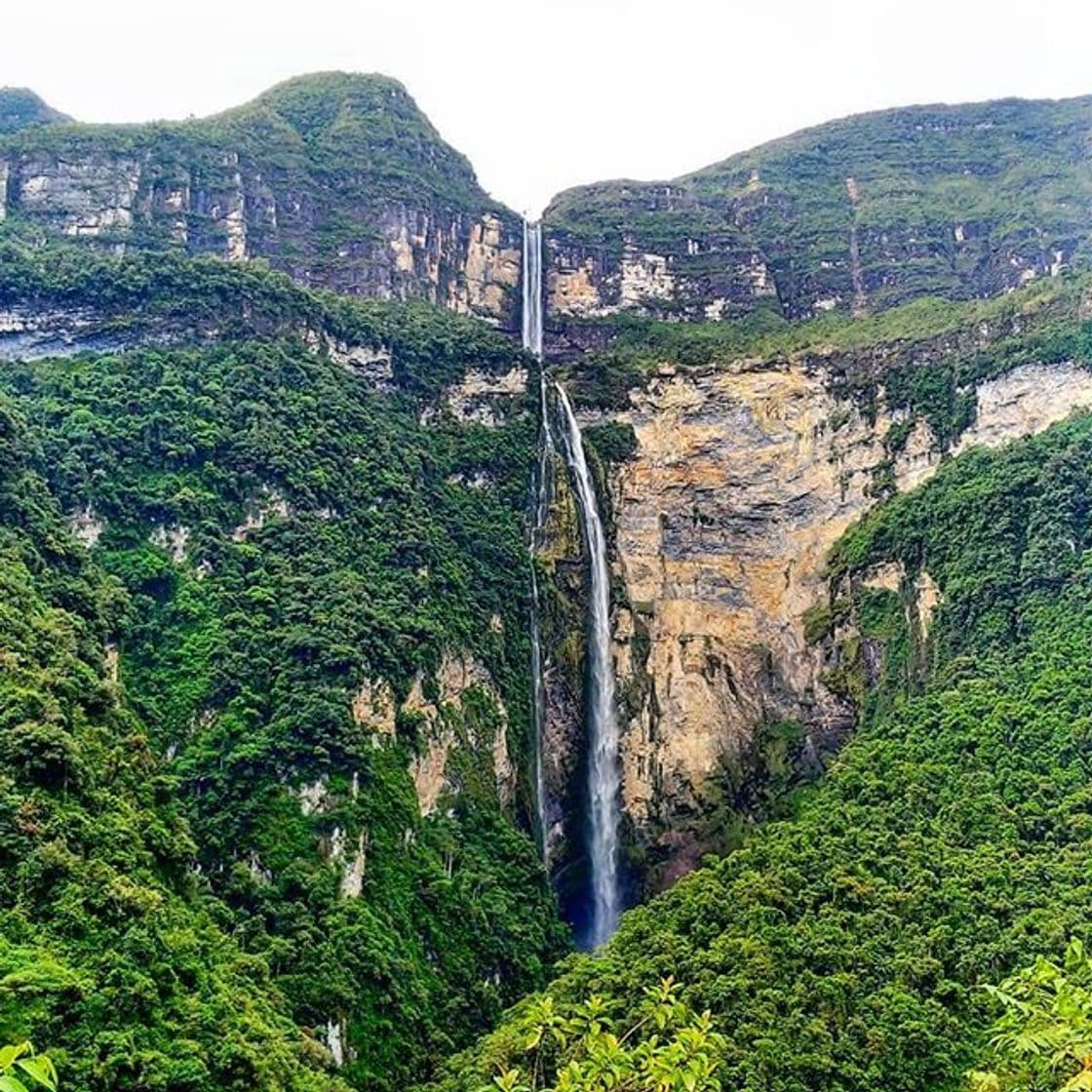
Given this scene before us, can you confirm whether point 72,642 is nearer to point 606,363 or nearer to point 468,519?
point 468,519

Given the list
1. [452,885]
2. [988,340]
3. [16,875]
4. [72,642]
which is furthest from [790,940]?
[988,340]

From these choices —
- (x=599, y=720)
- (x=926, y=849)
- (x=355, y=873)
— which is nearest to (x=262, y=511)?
(x=355, y=873)

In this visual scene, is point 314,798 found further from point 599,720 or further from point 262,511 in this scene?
point 599,720

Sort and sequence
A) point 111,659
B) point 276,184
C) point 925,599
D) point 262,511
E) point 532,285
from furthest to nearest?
1. point 532,285
2. point 276,184
3. point 925,599
4. point 262,511
5. point 111,659

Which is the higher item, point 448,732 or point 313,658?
point 313,658

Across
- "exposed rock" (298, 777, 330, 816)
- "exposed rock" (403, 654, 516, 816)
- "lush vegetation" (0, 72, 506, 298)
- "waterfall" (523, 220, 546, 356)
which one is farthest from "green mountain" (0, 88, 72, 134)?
"exposed rock" (298, 777, 330, 816)

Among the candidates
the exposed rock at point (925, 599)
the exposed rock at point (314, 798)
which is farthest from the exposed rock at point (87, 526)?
the exposed rock at point (925, 599)

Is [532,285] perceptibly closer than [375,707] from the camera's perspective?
No

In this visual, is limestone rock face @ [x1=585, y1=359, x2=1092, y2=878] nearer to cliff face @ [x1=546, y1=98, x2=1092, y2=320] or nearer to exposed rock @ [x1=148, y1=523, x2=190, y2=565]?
cliff face @ [x1=546, y1=98, x2=1092, y2=320]
